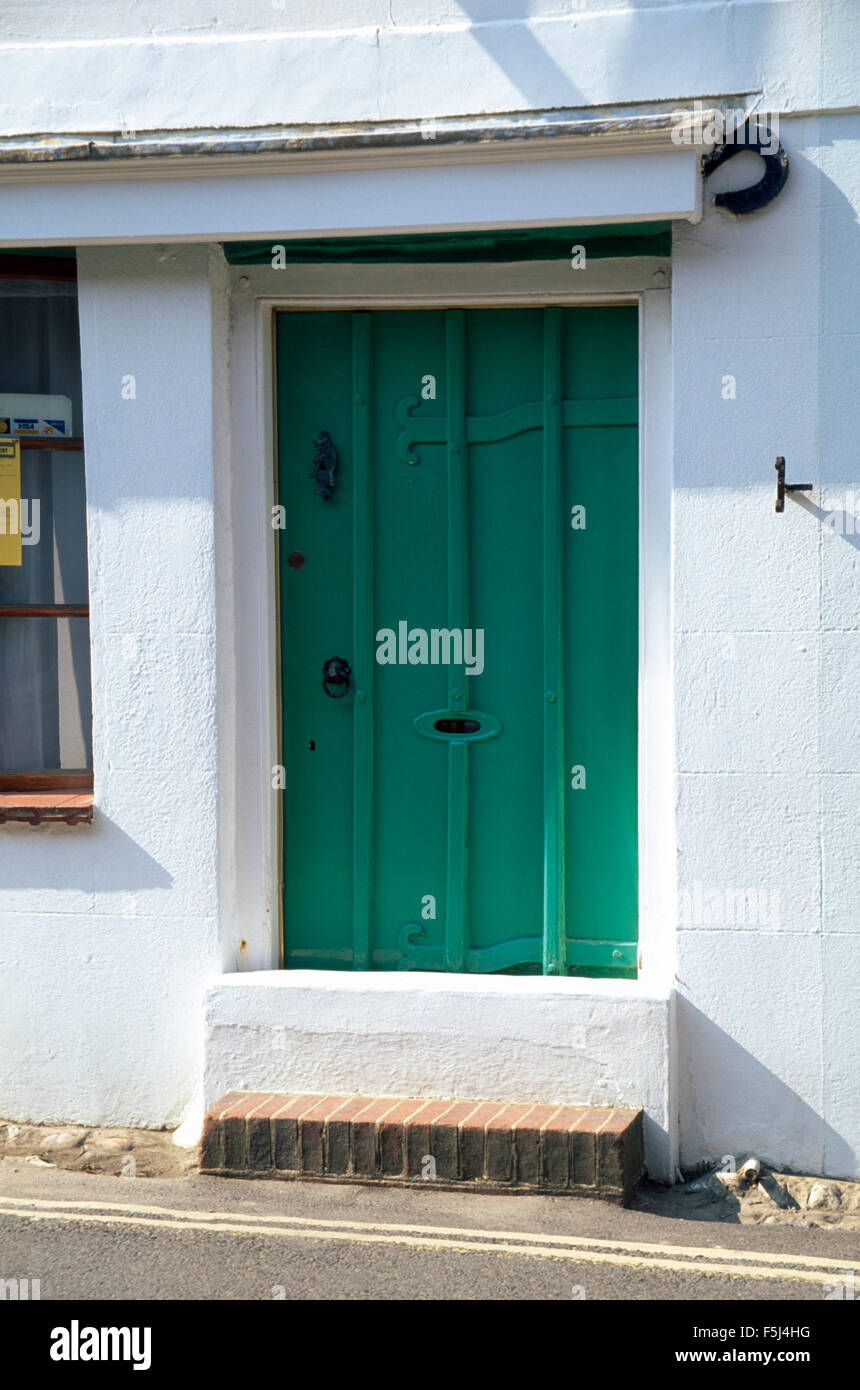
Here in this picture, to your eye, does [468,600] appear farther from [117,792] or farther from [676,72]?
[676,72]

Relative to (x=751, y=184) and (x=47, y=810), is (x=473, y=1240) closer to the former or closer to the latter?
(x=47, y=810)

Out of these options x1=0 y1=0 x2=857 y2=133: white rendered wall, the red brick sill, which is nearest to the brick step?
the red brick sill

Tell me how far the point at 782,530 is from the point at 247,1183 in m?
2.93

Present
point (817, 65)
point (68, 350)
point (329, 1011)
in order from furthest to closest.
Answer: point (68, 350)
point (329, 1011)
point (817, 65)

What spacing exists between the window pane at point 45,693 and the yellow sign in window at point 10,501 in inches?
10.8

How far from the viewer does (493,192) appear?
491 cm

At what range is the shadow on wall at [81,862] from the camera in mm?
5383

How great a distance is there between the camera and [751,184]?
4906mm

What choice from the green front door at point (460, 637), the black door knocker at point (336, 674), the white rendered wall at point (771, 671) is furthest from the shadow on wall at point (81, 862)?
the white rendered wall at point (771, 671)

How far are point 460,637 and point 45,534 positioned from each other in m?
1.75

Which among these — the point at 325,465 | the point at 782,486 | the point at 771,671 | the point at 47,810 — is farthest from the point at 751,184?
the point at 47,810

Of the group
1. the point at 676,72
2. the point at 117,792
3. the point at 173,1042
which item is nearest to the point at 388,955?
the point at 173,1042

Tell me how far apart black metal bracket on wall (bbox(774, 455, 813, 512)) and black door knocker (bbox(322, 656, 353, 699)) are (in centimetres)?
171

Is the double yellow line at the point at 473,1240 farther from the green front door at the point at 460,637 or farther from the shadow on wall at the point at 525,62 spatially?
the shadow on wall at the point at 525,62
